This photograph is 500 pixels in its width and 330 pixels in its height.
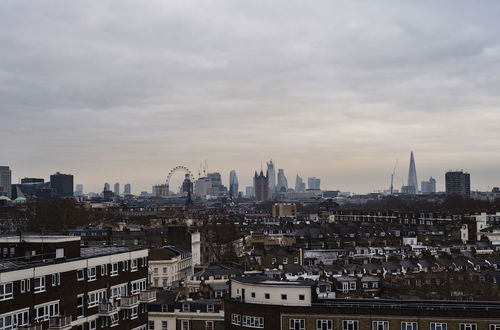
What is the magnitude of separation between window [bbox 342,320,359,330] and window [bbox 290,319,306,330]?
9.34 ft

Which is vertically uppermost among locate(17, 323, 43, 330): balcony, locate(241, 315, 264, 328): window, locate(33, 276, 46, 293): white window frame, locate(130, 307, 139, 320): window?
locate(33, 276, 46, 293): white window frame

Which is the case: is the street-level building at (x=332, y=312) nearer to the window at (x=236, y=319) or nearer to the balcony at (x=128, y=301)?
the window at (x=236, y=319)

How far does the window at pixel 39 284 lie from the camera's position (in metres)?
37.0

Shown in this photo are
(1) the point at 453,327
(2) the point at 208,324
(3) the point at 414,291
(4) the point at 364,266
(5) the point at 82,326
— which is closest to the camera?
(5) the point at 82,326

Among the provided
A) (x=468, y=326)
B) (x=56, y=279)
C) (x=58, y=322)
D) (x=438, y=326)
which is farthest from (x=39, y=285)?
(x=468, y=326)

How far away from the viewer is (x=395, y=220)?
18275 cm

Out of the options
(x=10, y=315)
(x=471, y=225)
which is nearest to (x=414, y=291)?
(x=10, y=315)

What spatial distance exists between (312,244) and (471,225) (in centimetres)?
4571

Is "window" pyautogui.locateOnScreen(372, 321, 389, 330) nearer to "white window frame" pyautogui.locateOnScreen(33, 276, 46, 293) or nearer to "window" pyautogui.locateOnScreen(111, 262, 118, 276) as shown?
"window" pyautogui.locateOnScreen(111, 262, 118, 276)

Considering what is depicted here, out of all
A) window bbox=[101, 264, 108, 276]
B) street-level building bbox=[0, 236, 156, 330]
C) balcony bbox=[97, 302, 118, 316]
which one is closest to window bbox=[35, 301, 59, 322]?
street-level building bbox=[0, 236, 156, 330]

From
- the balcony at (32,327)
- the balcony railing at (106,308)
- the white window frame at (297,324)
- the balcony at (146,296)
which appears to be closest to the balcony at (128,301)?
the balcony railing at (106,308)

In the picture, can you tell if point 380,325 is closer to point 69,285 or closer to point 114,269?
point 114,269

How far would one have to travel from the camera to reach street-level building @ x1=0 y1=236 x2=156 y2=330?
35.8 metres

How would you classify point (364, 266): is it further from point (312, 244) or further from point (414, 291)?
point (312, 244)
